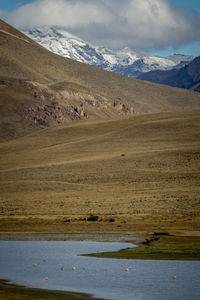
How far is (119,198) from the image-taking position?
75.2 m

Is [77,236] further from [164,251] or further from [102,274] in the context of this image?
[102,274]

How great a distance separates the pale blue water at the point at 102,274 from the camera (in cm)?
2481

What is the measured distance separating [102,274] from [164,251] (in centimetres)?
735

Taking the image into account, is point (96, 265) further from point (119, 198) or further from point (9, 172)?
point (9, 172)

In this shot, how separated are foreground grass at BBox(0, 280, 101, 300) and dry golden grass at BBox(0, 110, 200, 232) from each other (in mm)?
24700

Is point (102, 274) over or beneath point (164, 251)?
beneath

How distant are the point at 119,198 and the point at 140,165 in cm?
2880

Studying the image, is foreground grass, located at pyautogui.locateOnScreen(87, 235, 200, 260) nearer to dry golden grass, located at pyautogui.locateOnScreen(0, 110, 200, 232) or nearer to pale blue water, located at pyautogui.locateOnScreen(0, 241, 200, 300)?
pale blue water, located at pyautogui.locateOnScreen(0, 241, 200, 300)

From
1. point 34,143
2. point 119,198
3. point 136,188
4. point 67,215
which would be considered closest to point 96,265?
point 67,215

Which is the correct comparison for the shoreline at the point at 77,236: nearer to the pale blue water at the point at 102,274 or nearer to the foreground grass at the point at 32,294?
the pale blue water at the point at 102,274

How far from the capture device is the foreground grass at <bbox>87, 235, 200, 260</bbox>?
33.5 meters

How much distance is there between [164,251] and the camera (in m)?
35.1

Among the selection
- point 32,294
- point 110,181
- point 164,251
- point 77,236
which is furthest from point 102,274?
point 110,181

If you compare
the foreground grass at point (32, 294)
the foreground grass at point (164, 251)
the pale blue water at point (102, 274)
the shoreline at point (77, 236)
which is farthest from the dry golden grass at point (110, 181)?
the foreground grass at point (32, 294)
